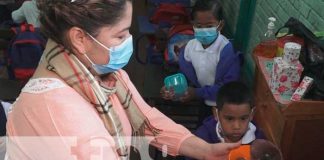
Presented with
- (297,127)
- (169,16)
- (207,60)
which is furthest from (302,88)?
(169,16)

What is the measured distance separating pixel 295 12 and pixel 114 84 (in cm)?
178

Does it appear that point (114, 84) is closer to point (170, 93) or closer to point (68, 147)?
point (68, 147)

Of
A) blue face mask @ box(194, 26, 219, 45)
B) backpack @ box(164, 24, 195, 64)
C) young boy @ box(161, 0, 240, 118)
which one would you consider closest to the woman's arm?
young boy @ box(161, 0, 240, 118)

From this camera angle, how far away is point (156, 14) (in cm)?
435

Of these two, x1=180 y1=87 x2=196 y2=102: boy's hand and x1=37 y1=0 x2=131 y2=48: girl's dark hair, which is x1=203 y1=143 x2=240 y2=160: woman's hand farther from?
x1=180 y1=87 x2=196 y2=102: boy's hand

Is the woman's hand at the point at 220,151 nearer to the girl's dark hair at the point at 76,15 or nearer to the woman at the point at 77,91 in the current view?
the woman at the point at 77,91

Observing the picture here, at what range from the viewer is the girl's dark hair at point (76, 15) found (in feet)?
4.36

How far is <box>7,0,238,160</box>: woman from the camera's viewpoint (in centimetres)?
126

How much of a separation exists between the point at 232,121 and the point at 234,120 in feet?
0.04

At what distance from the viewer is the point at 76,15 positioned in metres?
1.33

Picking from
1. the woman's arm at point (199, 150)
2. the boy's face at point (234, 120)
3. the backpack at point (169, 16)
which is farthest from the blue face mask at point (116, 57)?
the backpack at point (169, 16)

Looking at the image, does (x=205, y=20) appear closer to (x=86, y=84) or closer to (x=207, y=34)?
(x=207, y=34)

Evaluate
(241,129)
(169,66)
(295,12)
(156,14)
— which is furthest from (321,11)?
(156,14)

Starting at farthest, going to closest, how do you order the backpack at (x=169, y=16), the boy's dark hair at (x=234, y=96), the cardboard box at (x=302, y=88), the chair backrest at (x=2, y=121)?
the backpack at (x=169, y=16), the boy's dark hair at (x=234, y=96), the chair backrest at (x=2, y=121), the cardboard box at (x=302, y=88)
